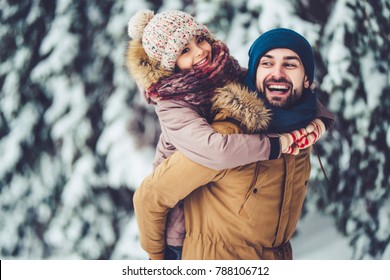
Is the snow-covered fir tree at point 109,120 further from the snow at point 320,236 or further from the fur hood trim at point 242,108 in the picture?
the fur hood trim at point 242,108

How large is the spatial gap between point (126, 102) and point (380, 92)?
96cm

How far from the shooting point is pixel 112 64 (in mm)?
1612

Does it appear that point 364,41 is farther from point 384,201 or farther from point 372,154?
point 384,201

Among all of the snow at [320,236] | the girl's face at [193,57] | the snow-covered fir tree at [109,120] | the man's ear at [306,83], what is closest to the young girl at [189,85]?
the girl's face at [193,57]

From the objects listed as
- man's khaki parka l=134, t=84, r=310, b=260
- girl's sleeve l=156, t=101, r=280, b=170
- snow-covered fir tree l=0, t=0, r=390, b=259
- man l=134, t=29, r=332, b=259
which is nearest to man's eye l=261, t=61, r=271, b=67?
man l=134, t=29, r=332, b=259

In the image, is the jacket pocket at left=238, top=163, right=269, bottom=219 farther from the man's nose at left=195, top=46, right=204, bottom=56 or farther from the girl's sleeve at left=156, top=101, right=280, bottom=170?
the man's nose at left=195, top=46, right=204, bottom=56

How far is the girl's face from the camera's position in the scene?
3.77ft

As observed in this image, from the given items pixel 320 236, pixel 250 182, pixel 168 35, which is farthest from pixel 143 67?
pixel 320 236

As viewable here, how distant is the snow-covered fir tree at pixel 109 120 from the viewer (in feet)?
5.11

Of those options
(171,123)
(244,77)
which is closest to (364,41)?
(244,77)

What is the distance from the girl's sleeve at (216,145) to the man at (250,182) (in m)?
0.03

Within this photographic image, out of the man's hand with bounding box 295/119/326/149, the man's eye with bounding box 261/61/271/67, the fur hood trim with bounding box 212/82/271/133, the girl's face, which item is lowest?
the man's hand with bounding box 295/119/326/149

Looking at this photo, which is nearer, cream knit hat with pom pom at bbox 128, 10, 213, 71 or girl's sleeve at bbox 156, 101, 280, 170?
girl's sleeve at bbox 156, 101, 280, 170

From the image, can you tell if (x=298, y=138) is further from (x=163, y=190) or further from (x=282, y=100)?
(x=163, y=190)
